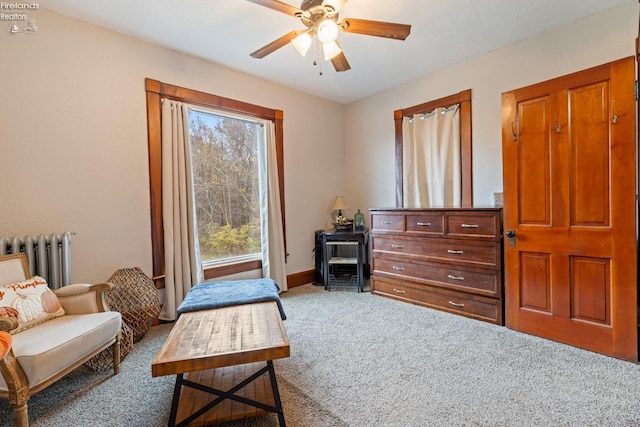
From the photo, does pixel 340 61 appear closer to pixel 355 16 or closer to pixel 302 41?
pixel 302 41

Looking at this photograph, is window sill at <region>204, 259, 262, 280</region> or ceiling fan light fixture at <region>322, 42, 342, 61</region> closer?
ceiling fan light fixture at <region>322, 42, 342, 61</region>

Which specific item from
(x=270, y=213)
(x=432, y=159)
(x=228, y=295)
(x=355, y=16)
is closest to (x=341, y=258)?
(x=270, y=213)

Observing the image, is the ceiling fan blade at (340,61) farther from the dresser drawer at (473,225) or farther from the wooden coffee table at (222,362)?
the wooden coffee table at (222,362)

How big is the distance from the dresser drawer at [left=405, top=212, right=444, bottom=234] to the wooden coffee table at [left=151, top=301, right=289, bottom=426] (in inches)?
77.7

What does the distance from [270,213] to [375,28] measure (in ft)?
7.86

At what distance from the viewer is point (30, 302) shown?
1850mm

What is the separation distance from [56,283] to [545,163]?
3.94 meters

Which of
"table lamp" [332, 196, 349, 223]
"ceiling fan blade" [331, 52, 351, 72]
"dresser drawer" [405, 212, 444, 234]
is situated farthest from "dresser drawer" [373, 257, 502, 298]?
"ceiling fan blade" [331, 52, 351, 72]

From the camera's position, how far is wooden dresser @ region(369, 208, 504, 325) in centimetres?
277

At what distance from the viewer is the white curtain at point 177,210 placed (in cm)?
298

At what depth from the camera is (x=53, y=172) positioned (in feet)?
7.96

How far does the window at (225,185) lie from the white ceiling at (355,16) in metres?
0.72

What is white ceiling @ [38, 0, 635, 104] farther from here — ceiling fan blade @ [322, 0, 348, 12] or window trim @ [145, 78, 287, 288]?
ceiling fan blade @ [322, 0, 348, 12]

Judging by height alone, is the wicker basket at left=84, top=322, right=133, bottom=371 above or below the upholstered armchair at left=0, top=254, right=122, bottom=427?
below
